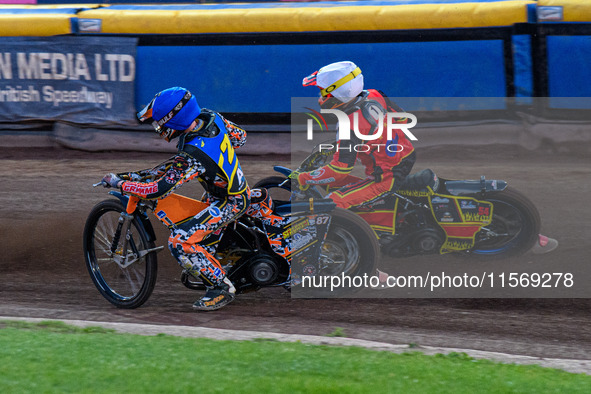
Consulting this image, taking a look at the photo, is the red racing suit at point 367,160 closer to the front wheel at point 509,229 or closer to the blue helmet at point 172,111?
the front wheel at point 509,229

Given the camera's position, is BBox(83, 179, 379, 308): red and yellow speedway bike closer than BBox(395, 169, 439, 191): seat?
Yes

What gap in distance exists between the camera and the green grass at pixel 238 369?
4098 mm

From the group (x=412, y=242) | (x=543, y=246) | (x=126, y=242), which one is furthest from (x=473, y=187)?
(x=126, y=242)

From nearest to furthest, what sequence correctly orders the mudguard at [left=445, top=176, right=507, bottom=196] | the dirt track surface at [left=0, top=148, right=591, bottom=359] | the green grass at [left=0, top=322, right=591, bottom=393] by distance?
the green grass at [left=0, top=322, right=591, bottom=393]
the dirt track surface at [left=0, top=148, right=591, bottom=359]
the mudguard at [left=445, top=176, right=507, bottom=196]

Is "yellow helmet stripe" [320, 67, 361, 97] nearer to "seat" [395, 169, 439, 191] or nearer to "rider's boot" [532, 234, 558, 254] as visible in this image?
"seat" [395, 169, 439, 191]

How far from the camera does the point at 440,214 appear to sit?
713cm

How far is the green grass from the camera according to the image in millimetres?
4098

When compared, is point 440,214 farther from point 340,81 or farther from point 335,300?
point 340,81

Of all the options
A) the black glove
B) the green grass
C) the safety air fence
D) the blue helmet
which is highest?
the safety air fence

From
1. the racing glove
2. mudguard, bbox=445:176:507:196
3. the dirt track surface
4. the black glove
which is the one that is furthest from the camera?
mudguard, bbox=445:176:507:196

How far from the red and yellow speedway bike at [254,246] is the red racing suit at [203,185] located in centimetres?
16

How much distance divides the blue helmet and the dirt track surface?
5.13 feet

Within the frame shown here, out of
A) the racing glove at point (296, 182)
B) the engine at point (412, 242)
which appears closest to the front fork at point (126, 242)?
the racing glove at point (296, 182)

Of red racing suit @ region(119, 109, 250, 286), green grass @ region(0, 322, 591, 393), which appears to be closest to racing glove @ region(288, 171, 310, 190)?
red racing suit @ region(119, 109, 250, 286)
